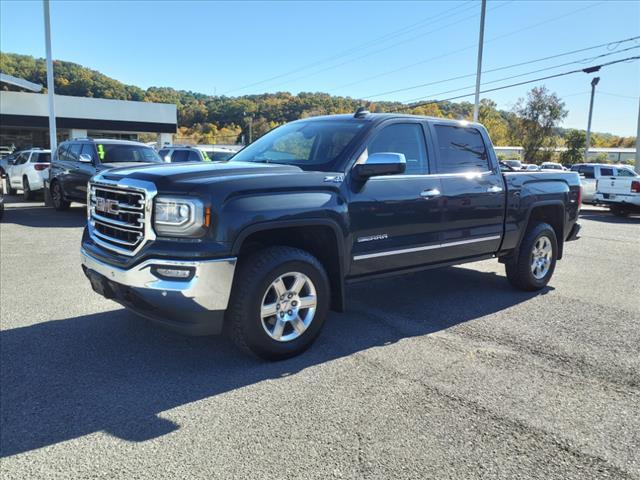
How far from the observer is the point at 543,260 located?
253 inches

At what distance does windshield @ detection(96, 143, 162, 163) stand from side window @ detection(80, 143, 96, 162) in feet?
0.50

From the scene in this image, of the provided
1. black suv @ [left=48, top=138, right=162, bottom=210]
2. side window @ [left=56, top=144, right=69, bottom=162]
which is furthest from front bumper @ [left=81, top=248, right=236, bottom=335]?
side window @ [left=56, top=144, right=69, bottom=162]

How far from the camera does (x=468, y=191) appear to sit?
5.26m

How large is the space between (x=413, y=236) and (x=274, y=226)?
161 centimetres

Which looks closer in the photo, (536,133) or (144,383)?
(144,383)

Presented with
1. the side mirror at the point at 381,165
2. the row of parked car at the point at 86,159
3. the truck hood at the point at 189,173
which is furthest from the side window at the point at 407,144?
the row of parked car at the point at 86,159

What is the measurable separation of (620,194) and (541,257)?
12.4 m

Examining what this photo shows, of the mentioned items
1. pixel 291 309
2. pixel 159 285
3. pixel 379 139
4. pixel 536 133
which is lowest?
pixel 291 309

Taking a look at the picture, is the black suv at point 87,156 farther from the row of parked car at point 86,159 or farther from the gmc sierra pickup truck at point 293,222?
the gmc sierra pickup truck at point 293,222

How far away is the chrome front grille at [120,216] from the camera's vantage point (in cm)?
357

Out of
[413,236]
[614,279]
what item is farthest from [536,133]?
[413,236]

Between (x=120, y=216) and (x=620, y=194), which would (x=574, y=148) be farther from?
(x=120, y=216)

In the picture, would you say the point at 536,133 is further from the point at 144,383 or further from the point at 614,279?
the point at 144,383

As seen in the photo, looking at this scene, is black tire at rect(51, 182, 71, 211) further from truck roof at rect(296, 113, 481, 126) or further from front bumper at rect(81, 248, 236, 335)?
front bumper at rect(81, 248, 236, 335)
